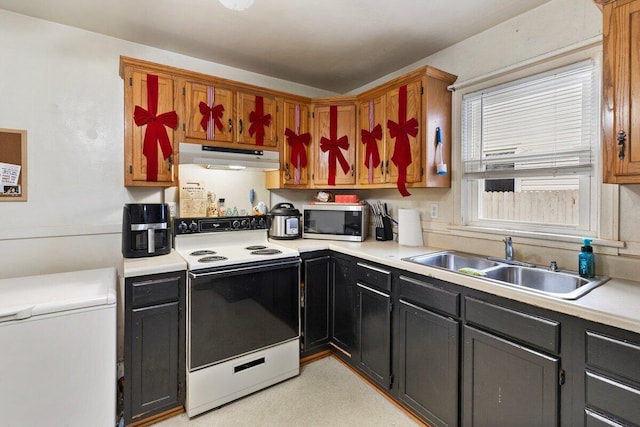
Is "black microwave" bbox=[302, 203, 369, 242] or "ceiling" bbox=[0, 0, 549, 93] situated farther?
"black microwave" bbox=[302, 203, 369, 242]

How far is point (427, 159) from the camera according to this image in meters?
2.30

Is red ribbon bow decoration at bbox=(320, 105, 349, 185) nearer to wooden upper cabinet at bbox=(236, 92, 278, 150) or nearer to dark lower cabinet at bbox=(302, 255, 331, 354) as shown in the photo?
wooden upper cabinet at bbox=(236, 92, 278, 150)

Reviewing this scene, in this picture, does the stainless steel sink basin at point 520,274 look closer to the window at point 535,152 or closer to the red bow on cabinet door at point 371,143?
the window at point 535,152

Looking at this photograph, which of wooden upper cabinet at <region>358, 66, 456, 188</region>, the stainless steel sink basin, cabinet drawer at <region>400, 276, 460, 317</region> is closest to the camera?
the stainless steel sink basin

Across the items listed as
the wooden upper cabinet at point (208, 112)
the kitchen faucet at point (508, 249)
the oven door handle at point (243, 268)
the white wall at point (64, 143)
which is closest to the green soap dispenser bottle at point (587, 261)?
the kitchen faucet at point (508, 249)

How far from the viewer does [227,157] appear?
7.97 feet

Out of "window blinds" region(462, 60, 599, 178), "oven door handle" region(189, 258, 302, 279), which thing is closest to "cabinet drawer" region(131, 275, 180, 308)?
"oven door handle" region(189, 258, 302, 279)

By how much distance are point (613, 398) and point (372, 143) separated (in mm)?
2160

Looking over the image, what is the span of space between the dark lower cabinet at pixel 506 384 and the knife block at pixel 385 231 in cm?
131

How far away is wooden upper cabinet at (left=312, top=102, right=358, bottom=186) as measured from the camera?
2936 mm

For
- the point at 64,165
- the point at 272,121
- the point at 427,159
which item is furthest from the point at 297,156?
the point at 64,165

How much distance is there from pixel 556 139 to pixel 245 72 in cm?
252

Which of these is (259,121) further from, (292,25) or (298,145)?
(292,25)

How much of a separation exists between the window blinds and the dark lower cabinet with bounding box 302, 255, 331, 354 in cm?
136
